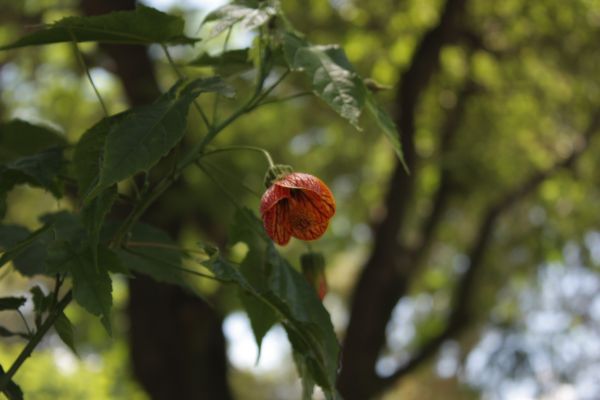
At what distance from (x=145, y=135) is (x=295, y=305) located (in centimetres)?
28

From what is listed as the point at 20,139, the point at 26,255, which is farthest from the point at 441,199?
the point at 26,255

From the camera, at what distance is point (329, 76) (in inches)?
35.8

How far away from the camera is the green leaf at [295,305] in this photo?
0.89m

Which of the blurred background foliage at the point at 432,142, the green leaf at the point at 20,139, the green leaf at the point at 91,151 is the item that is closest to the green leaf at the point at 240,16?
the green leaf at the point at 91,151

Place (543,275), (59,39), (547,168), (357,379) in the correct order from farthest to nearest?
(543,275)
(547,168)
(357,379)
(59,39)

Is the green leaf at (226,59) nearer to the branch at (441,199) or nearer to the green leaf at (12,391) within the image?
the green leaf at (12,391)

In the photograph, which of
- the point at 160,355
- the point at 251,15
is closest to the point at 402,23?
the point at 160,355

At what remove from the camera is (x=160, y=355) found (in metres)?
3.82

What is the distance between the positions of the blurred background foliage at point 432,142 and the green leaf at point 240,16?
2.57m

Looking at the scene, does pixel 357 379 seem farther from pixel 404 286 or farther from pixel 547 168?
pixel 547 168

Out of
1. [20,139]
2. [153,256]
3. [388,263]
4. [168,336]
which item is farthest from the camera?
[388,263]

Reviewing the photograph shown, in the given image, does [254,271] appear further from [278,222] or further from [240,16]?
[240,16]

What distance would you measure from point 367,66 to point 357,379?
64.7 inches

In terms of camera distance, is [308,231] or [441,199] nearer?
[308,231]
